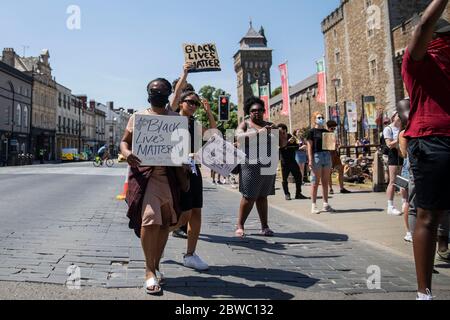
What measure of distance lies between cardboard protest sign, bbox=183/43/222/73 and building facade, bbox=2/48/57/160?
5841 centimetres

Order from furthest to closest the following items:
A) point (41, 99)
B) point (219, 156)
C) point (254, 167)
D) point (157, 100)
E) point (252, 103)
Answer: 1. point (41, 99)
2. point (252, 103)
3. point (254, 167)
4. point (219, 156)
5. point (157, 100)

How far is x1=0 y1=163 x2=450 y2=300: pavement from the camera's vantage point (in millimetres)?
3266

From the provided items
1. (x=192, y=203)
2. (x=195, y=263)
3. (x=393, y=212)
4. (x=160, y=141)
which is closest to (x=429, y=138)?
(x=160, y=141)

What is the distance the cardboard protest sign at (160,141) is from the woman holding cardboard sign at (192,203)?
2.03 ft

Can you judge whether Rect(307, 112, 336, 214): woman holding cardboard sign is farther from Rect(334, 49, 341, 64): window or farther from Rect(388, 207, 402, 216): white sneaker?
Rect(334, 49, 341, 64): window

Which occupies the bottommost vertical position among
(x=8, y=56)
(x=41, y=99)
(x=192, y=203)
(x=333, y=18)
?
(x=192, y=203)

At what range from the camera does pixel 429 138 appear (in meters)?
2.78

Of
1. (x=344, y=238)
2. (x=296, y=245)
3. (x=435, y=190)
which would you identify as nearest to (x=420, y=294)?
(x=435, y=190)

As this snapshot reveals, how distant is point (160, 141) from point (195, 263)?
132cm

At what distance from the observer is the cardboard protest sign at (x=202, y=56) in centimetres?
503

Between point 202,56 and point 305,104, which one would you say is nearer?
point 202,56

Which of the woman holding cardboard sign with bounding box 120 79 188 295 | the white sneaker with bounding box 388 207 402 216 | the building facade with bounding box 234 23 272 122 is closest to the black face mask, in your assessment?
the woman holding cardboard sign with bounding box 120 79 188 295

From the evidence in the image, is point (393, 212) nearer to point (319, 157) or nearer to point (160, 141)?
point (319, 157)
